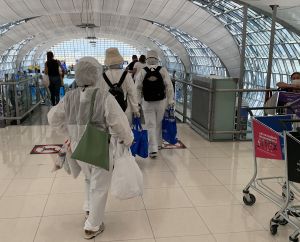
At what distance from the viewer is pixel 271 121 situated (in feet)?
12.4

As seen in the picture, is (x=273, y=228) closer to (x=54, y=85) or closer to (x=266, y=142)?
(x=266, y=142)

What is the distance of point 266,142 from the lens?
11.2 ft

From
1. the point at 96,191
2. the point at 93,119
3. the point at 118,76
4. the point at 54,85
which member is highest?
the point at 118,76

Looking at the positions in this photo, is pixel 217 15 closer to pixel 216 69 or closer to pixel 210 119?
pixel 216 69

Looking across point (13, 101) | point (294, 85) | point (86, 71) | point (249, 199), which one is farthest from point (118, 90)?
point (13, 101)

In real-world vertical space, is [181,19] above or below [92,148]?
above

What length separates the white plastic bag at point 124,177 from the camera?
2.97m

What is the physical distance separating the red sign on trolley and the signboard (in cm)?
28

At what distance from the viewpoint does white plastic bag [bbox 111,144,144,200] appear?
297cm

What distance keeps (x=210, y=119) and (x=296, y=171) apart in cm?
373

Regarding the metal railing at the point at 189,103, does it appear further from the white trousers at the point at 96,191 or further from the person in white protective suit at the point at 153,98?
the white trousers at the point at 96,191

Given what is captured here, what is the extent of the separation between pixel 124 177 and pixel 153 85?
8.36 feet

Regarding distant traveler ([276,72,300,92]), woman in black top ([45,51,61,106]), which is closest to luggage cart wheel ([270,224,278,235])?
distant traveler ([276,72,300,92])

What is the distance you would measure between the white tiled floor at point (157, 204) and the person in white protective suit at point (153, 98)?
0.40m
